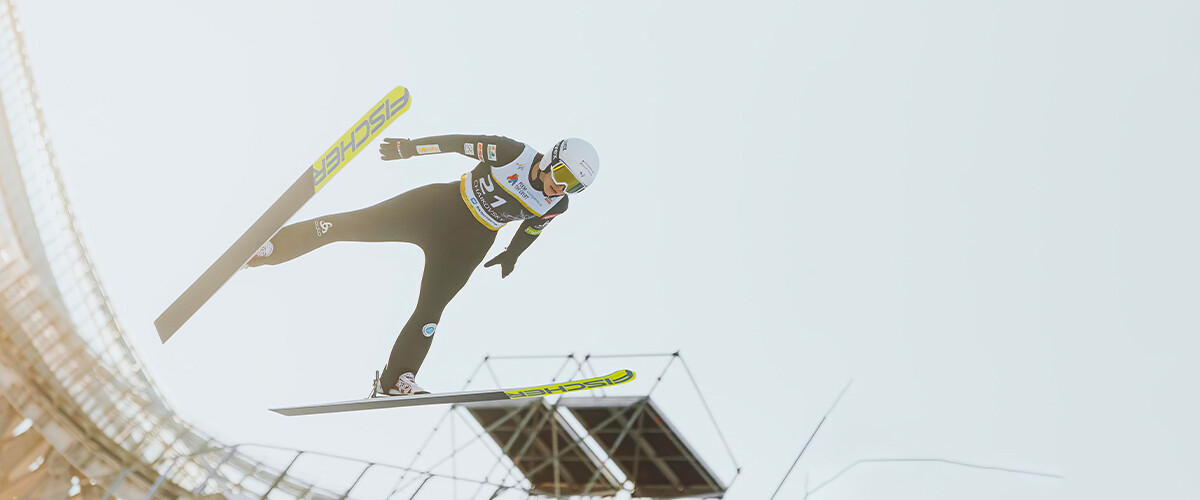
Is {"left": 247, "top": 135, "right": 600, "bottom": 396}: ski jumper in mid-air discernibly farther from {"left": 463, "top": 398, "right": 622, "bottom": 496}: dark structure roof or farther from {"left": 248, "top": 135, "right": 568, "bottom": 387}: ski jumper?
{"left": 463, "top": 398, "right": 622, "bottom": 496}: dark structure roof

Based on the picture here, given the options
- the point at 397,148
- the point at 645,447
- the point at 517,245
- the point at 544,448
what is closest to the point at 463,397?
the point at 517,245

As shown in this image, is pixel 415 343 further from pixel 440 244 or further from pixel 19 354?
pixel 19 354

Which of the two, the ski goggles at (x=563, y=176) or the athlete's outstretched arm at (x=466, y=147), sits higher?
the ski goggles at (x=563, y=176)

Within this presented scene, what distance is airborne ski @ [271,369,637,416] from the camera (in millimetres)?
7965

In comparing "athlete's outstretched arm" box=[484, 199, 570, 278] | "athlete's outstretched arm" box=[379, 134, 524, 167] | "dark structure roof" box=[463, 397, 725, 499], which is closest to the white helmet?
"athlete's outstretched arm" box=[379, 134, 524, 167]

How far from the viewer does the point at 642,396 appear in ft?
28.6

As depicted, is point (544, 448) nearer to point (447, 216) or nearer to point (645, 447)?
point (645, 447)

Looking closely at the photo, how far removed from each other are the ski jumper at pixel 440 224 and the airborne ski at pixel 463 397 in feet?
0.68

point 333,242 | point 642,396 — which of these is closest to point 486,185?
point 333,242

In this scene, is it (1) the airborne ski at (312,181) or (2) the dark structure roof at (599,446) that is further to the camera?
(2) the dark structure roof at (599,446)

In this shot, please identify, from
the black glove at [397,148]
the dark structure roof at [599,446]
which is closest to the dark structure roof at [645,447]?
the dark structure roof at [599,446]

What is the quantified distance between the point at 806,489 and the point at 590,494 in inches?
78.6

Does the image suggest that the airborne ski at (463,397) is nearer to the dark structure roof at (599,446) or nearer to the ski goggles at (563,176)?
the dark structure roof at (599,446)

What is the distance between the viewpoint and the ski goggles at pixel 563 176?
782 cm
